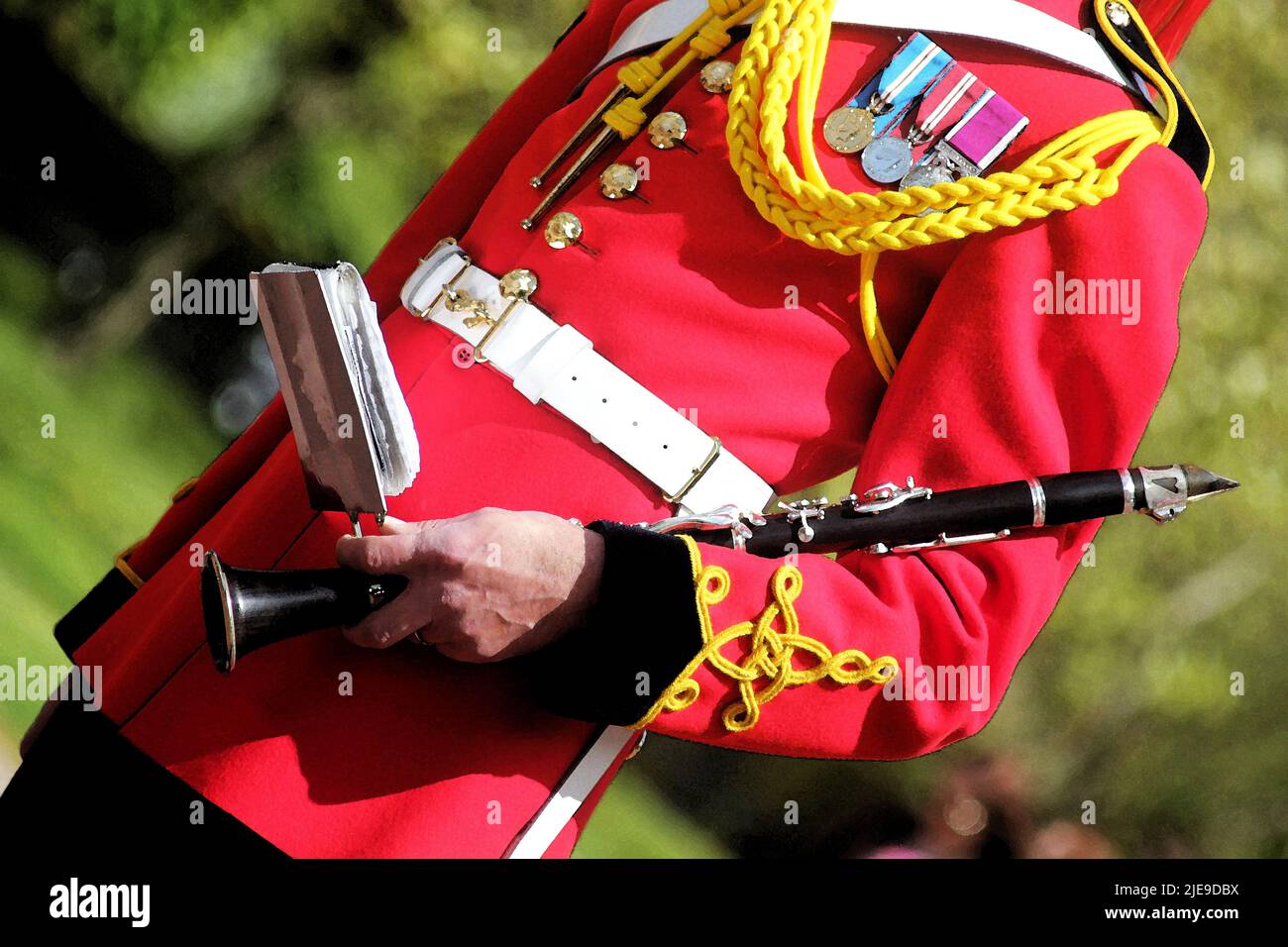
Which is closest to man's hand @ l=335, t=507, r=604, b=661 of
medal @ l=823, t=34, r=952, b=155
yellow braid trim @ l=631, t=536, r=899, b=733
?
yellow braid trim @ l=631, t=536, r=899, b=733

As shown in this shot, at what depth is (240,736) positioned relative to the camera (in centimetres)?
124

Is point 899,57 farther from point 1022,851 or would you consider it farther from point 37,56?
point 37,56

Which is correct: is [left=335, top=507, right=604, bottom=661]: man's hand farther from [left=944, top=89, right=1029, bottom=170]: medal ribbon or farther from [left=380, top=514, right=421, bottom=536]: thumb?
[left=944, top=89, right=1029, bottom=170]: medal ribbon

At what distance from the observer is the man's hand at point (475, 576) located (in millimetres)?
1122

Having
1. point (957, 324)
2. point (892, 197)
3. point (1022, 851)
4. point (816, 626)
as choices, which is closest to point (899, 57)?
point (892, 197)

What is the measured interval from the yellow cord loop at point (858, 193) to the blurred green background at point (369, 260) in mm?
2086

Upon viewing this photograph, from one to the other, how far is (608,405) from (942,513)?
12.4 inches

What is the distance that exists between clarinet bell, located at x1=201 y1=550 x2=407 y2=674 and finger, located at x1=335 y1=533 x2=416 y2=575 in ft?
0.04

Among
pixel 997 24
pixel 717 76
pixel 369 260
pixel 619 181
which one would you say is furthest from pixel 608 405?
pixel 369 260

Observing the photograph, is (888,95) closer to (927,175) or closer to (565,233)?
(927,175)

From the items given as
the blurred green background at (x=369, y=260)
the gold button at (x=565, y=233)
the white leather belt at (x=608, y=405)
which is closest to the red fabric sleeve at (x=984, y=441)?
the white leather belt at (x=608, y=405)

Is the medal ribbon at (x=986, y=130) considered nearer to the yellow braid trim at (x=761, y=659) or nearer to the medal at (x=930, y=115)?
the medal at (x=930, y=115)

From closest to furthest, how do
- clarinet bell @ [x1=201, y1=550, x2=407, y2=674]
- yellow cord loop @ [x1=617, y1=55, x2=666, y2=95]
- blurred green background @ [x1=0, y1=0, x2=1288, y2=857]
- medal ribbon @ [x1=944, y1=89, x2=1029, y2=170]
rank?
clarinet bell @ [x1=201, y1=550, x2=407, y2=674] < medal ribbon @ [x1=944, y1=89, x2=1029, y2=170] < yellow cord loop @ [x1=617, y1=55, x2=666, y2=95] < blurred green background @ [x1=0, y1=0, x2=1288, y2=857]

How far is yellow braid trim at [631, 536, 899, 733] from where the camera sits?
117cm
